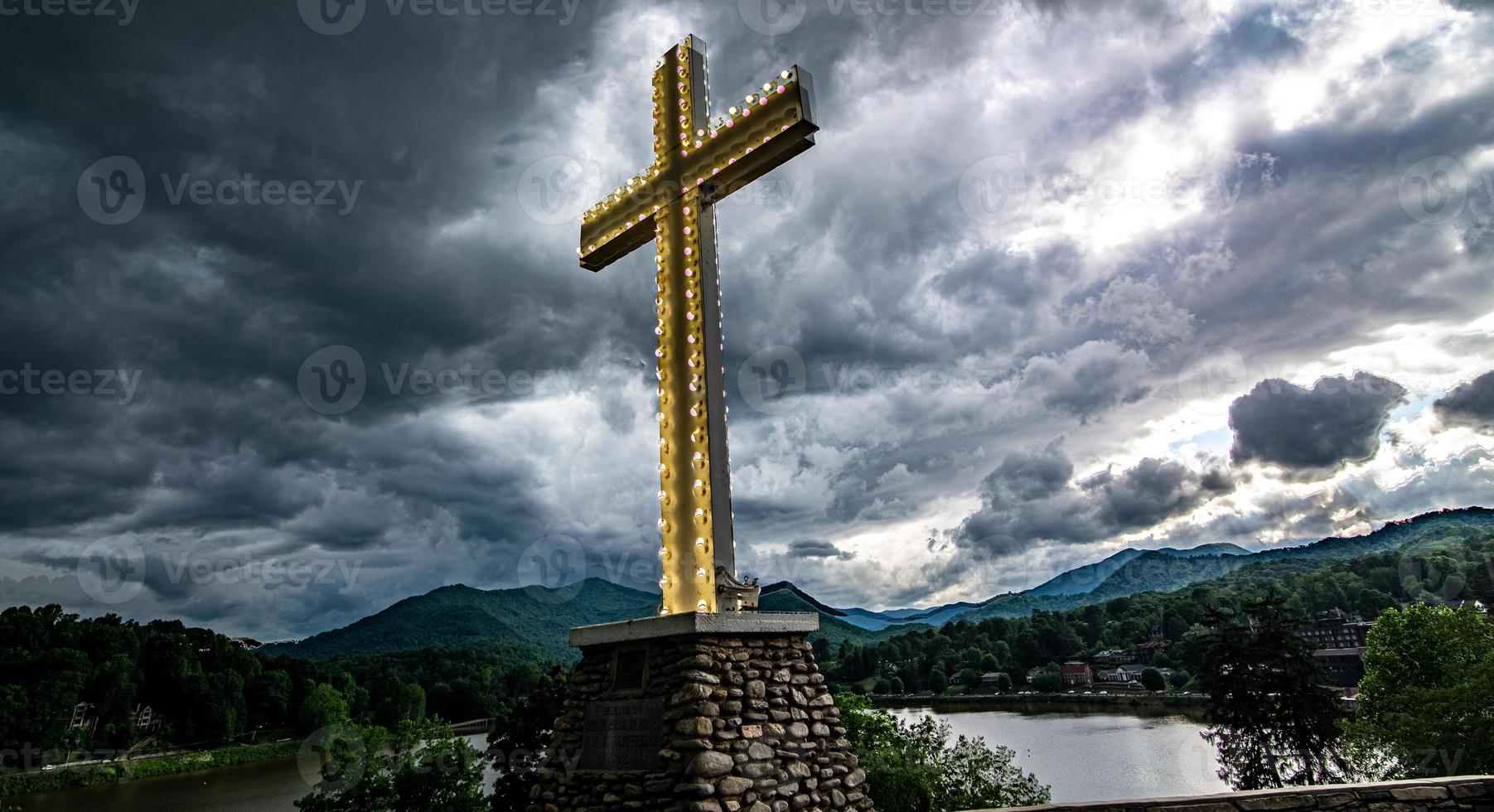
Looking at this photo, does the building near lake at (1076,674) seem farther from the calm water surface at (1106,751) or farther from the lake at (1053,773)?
the lake at (1053,773)

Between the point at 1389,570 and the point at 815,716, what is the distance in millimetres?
78972

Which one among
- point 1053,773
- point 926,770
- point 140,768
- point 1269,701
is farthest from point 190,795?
point 1269,701

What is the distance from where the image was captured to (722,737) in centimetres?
590

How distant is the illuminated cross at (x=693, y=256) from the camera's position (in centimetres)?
727

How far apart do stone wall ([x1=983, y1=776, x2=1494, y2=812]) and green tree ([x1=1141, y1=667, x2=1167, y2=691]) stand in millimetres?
66000

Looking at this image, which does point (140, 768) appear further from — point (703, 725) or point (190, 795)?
point (703, 725)

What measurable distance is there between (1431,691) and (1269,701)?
626cm

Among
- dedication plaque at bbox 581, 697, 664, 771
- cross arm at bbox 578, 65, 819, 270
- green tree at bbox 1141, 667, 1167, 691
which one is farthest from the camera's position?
green tree at bbox 1141, 667, 1167, 691

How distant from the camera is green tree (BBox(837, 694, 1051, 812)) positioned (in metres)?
12.5

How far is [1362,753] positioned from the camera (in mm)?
22453

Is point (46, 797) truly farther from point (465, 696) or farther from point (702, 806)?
point (702, 806)

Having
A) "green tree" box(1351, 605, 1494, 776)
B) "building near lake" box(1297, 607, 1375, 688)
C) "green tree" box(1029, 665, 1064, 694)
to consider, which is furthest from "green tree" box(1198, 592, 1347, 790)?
"green tree" box(1029, 665, 1064, 694)

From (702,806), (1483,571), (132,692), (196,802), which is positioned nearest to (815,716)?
(702,806)

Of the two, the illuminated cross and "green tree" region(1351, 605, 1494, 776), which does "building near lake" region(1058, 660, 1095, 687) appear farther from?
the illuminated cross
